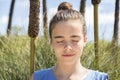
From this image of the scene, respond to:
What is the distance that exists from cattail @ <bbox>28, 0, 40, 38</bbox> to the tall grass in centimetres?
68

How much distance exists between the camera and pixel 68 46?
3.01 meters

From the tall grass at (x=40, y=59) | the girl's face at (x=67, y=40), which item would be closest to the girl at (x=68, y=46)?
the girl's face at (x=67, y=40)

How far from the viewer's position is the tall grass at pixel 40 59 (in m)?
6.73

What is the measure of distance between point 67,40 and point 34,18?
3.21 metres

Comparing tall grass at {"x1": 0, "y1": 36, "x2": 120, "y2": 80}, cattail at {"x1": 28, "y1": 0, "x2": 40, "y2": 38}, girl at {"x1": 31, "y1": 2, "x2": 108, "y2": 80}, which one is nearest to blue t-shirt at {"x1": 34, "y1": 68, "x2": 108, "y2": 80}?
girl at {"x1": 31, "y1": 2, "x2": 108, "y2": 80}

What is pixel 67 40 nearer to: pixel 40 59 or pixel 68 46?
pixel 68 46

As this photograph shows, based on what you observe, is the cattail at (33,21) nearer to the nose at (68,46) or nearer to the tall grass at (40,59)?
the tall grass at (40,59)

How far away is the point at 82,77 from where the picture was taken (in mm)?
3174

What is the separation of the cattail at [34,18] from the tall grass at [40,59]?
2.23 feet

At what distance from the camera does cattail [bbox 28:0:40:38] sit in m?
6.21

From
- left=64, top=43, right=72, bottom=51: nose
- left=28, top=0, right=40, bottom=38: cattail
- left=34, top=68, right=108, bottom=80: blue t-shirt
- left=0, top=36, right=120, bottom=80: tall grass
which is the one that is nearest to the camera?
left=64, top=43, right=72, bottom=51: nose

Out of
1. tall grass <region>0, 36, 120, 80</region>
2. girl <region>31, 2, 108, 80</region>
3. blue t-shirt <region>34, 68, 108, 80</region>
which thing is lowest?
tall grass <region>0, 36, 120, 80</region>

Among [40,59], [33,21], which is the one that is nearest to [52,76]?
[33,21]

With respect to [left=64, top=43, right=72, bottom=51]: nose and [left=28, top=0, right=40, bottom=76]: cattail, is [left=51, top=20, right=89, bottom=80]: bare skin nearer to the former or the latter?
[left=64, top=43, right=72, bottom=51]: nose
